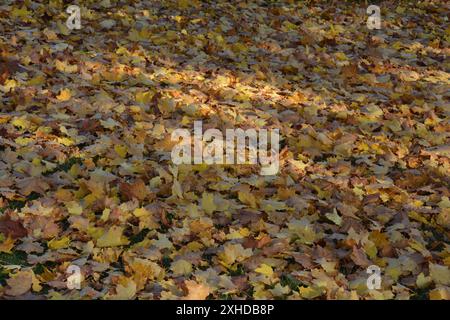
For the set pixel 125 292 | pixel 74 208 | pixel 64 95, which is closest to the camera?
pixel 125 292

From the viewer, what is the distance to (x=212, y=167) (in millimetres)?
4195

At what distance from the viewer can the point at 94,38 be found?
6324 millimetres

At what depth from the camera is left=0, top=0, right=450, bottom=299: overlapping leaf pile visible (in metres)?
3.16

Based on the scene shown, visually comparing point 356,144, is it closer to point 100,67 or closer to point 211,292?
point 211,292

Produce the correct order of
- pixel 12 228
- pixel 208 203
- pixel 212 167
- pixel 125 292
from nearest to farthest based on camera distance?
pixel 125 292, pixel 12 228, pixel 208 203, pixel 212 167

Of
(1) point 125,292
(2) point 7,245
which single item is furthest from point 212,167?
(2) point 7,245

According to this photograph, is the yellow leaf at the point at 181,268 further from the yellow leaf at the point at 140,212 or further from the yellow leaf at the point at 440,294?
the yellow leaf at the point at 440,294

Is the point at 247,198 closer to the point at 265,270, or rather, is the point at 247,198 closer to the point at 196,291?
the point at 265,270

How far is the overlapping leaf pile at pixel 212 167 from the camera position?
3163mm

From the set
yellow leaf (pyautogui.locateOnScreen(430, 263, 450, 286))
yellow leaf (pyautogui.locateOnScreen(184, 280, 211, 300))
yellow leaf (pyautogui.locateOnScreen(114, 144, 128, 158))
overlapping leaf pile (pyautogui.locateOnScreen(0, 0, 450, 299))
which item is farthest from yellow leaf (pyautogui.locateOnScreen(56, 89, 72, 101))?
yellow leaf (pyautogui.locateOnScreen(430, 263, 450, 286))

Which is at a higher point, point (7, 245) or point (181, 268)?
point (7, 245)

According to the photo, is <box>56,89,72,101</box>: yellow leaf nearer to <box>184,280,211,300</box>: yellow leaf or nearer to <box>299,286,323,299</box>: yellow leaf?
<box>184,280,211,300</box>: yellow leaf
